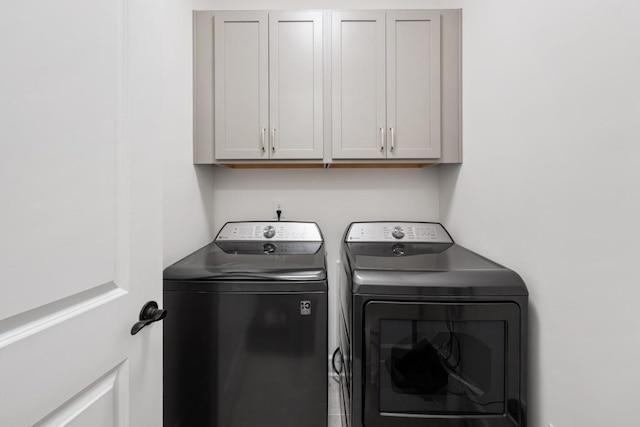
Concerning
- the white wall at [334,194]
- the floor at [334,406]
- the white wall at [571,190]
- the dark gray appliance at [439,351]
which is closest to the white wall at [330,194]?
the white wall at [334,194]

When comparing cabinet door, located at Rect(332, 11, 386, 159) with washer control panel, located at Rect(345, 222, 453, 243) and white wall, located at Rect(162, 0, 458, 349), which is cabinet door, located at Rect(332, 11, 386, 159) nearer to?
white wall, located at Rect(162, 0, 458, 349)

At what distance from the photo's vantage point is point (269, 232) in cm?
184

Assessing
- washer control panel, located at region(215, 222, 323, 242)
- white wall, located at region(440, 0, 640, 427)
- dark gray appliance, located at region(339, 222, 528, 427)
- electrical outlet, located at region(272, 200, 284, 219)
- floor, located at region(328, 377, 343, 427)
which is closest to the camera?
white wall, located at region(440, 0, 640, 427)

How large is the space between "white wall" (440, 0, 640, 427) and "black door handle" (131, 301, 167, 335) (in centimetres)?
126

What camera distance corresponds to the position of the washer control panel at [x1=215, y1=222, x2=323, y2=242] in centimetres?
183

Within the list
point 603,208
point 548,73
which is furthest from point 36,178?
point 548,73

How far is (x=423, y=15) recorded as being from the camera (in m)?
1.66

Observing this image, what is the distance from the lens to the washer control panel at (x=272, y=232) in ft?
6.00

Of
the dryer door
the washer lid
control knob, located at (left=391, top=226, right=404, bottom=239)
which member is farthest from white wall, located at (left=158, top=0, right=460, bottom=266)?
control knob, located at (left=391, top=226, right=404, bottom=239)

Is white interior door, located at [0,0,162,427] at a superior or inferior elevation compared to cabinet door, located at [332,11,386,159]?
inferior

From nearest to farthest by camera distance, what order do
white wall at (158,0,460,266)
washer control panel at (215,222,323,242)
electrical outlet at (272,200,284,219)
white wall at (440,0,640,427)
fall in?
white wall at (440,0,640,427), white wall at (158,0,460,266), washer control panel at (215,222,323,242), electrical outlet at (272,200,284,219)

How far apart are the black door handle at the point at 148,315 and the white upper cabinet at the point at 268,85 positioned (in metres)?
1.05

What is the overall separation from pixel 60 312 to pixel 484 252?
1611 millimetres

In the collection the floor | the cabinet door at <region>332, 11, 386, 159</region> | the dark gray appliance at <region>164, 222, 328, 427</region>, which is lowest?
the floor
